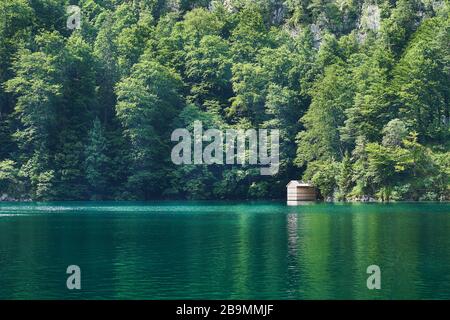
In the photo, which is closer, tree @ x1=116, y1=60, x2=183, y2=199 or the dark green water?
the dark green water

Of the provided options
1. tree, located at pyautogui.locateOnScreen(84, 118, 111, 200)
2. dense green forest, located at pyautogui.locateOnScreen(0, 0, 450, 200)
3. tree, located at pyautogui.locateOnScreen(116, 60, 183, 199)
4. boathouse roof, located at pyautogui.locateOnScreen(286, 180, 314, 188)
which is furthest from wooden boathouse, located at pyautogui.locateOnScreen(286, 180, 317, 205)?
tree, located at pyautogui.locateOnScreen(84, 118, 111, 200)

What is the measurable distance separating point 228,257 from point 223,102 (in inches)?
2338

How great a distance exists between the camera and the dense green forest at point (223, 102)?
245 ft

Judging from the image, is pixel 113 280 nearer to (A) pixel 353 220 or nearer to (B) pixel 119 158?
(A) pixel 353 220

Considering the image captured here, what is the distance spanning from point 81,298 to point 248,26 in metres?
72.9

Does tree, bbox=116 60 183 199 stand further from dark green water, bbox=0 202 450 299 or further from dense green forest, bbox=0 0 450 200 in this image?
dark green water, bbox=0 202 450 299

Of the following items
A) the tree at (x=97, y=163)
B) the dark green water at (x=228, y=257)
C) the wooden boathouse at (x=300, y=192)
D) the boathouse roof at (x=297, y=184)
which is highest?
the tree at (x=97, y=163)

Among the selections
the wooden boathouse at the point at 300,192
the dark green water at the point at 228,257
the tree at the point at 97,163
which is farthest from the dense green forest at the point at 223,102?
the dark green water at the point at 228,257

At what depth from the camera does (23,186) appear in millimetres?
80250

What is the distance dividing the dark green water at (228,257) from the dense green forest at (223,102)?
1035 inches

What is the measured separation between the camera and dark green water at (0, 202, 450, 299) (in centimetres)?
2377

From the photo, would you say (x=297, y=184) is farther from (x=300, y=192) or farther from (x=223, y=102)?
(x=223, y=102)

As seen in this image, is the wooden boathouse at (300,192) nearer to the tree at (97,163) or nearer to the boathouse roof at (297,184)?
the boathouse roof at (297,184)

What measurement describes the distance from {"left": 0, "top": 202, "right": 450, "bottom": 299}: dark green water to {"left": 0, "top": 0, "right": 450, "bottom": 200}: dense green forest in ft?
86.2
